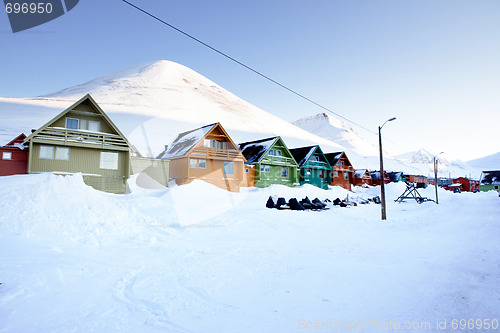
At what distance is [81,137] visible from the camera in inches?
890

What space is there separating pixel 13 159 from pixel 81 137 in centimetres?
507

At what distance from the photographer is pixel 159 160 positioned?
1347 inches

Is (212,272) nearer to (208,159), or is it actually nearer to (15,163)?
(15,163)

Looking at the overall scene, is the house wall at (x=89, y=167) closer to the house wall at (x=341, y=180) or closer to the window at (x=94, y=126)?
the window at (x=94, y=126)

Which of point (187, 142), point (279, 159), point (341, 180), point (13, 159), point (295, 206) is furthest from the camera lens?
point (341, 180)

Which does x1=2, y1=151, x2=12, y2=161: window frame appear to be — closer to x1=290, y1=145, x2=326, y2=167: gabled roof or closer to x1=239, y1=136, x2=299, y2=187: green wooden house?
x1=239, y1=136, x2=299, y2=187: green wooden house

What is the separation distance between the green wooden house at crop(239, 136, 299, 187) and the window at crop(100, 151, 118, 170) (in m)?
19.5

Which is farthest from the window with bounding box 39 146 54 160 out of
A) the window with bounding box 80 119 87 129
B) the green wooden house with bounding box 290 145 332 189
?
the green wooden house with bounding box 290 145 332 189

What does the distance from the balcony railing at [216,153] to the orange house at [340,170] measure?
2443cm

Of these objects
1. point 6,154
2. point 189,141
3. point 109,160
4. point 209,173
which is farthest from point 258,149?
point 6,154

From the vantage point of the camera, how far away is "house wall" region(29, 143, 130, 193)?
21469mm

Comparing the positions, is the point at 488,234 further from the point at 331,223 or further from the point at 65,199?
the point at 65,199

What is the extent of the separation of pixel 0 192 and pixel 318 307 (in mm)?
13906

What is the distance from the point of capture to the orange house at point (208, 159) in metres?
32.8
